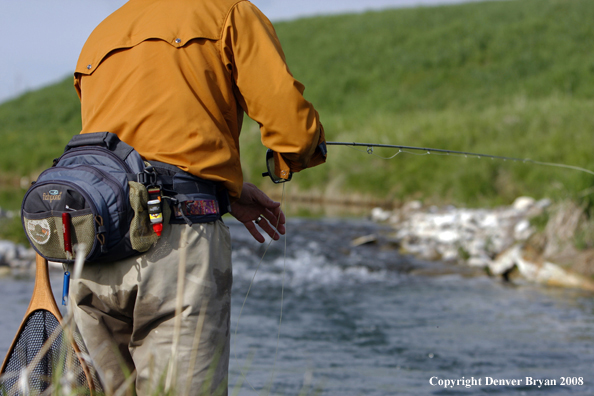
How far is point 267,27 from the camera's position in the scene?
1804 millimetres

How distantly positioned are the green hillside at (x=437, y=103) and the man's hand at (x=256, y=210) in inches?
199

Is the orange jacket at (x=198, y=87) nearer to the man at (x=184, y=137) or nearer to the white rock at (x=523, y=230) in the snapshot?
the man at (x=184, y=137)

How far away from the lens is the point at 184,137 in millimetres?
Result: 1709

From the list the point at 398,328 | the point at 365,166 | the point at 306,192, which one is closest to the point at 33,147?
the point at 306,192

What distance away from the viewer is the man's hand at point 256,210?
2168mm

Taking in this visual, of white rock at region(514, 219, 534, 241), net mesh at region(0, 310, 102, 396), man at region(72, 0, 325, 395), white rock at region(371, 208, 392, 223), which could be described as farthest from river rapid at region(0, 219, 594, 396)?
white rock at region(371, 208, 392, 223)

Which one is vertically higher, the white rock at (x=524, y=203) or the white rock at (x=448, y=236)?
the white rock at (x=524, y=203)

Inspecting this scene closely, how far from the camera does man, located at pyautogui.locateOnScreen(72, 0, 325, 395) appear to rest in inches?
67.6

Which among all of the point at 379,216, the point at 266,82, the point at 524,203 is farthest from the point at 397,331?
the point at 379,216

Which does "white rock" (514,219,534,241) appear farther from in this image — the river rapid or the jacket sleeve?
the jacket sleeve

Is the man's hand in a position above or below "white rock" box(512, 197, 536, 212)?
above

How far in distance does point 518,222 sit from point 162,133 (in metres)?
6.50

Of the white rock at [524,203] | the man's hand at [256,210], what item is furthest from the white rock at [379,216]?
the man's hand at [256,210]

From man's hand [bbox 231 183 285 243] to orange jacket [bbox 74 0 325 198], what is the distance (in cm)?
36
